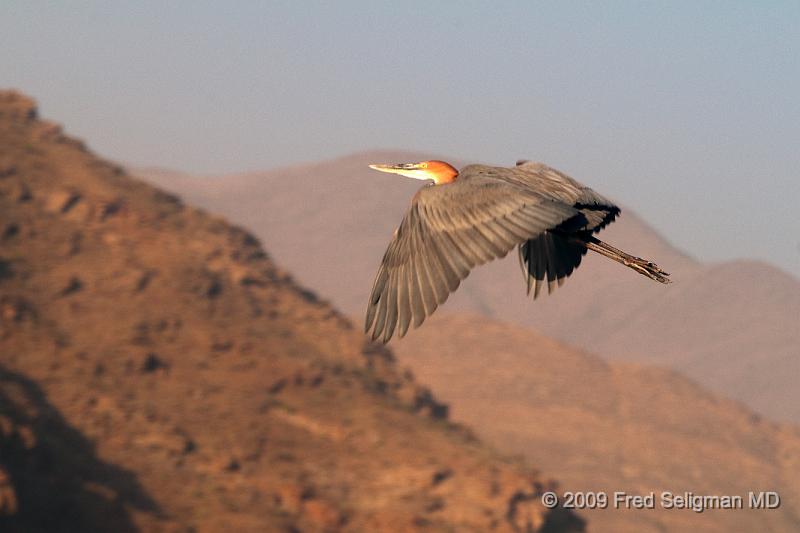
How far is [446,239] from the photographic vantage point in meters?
7.24

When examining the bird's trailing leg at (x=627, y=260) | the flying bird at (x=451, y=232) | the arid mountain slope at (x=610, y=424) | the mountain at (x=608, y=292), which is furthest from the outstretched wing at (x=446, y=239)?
the mountain at (x=608, y=292)

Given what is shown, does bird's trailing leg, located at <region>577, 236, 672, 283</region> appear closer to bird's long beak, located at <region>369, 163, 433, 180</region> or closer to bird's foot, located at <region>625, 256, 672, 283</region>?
bird's foot, located at <region>625, 256, 672, 283</region>

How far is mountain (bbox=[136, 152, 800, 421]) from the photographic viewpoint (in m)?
79.8

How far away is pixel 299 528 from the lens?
62.2ft

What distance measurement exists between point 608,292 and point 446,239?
90.8m

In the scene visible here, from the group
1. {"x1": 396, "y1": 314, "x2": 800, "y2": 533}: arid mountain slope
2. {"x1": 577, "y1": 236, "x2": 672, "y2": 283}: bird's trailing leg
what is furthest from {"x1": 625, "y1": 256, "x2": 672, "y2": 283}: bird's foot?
{"x1": 396, "y1": 314, "x2": 800, "y2": 533}: arid mountain slope

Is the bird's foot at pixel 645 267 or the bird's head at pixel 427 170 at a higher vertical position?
the bird's head at pixel 427 170

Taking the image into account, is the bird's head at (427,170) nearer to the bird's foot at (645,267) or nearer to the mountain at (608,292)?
the bird's foot at (645,267)

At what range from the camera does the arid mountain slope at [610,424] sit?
3931cm

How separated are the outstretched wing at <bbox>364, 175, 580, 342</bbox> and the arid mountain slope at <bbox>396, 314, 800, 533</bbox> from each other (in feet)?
97.1

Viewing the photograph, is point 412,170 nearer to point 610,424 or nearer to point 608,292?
point 610,424

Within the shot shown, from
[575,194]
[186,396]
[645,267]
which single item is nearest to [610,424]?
[186,396]

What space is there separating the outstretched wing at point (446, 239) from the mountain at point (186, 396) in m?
12.0

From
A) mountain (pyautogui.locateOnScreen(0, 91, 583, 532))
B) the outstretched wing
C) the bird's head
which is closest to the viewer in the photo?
the outstretched wing
